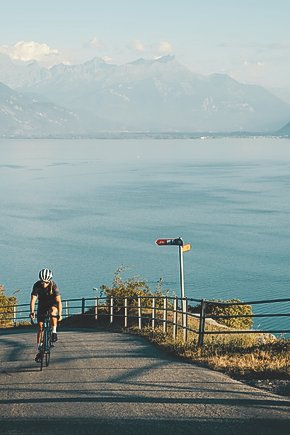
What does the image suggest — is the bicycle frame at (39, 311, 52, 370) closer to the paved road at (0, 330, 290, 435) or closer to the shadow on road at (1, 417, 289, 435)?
the paved road at (0, 330, 290, 435)

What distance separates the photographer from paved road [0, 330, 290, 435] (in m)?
7.75

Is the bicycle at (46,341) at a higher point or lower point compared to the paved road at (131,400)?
higher

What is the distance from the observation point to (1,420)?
27.0ft

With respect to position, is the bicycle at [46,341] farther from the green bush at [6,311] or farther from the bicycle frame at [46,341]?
the green bush at [6,311]

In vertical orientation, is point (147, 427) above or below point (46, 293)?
below

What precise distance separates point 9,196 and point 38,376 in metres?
139

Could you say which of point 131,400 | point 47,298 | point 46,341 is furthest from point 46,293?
point 131,400

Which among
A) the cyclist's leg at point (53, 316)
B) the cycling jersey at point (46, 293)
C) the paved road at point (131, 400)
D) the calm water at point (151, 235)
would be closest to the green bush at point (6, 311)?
the cyclist's leg at point (53, 316)

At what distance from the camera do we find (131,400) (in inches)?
352

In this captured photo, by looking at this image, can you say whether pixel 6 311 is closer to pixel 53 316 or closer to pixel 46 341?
pixel 53 316

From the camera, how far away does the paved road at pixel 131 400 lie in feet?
25.4

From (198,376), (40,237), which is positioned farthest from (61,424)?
(40,237)

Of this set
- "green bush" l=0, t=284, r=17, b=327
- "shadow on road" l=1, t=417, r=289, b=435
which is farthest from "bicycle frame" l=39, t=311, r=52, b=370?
"green bush" l=0, t=284, r=17, b=327

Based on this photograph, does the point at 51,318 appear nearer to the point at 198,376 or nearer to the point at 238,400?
the point at 198,376
